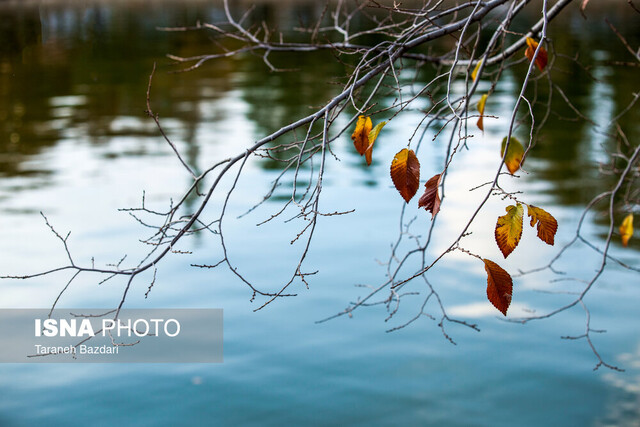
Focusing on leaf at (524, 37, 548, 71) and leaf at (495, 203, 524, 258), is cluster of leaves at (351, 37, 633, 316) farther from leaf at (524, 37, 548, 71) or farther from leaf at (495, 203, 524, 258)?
leaf at (524, 37, 548, 71)

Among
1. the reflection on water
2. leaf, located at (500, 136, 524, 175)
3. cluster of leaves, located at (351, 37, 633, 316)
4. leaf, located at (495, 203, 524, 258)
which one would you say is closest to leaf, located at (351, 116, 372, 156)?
cluster of leaves, located at (351, 37, 633, 316)

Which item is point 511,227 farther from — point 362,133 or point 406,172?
point 362,133

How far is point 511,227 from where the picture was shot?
2.37m

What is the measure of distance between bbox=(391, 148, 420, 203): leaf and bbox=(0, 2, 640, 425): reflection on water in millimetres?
2659

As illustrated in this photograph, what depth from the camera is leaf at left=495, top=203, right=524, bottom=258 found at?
2.37 meters

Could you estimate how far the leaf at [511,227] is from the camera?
7.76 feet

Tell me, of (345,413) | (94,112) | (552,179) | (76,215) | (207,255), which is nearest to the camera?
(345,413)

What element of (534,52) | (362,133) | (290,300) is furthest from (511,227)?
(290,300)

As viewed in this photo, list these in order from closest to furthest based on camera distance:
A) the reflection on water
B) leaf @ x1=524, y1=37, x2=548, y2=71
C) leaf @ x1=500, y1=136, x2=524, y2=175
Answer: leaf @ x1=500, y1=136, x2=524, y2=175 → leaf @ x1=524, y1=37, x2=548, y2=71 → the reflection on water

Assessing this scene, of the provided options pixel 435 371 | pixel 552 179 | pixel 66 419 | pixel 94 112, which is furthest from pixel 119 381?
pixel 94 112

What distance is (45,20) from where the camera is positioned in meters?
41.0

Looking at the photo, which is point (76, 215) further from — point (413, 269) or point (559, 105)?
point (559, 105)

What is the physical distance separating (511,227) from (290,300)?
17.4 feet

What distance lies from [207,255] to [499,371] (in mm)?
3784
